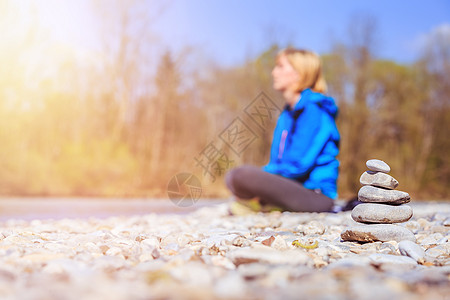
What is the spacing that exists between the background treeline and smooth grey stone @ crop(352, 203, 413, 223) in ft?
21.9

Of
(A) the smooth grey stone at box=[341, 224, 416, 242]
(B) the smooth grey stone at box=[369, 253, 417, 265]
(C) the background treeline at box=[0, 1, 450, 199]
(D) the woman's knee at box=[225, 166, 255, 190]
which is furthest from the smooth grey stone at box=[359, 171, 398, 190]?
(C) the background treeline at box=[0, 1, 450, 199]

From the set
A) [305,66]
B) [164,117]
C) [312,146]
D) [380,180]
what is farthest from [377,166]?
[164,117]

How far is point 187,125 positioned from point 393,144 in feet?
26.3

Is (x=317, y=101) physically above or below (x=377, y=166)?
above

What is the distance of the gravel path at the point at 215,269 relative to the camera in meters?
1.08

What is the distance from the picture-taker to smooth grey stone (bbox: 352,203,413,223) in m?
2.21

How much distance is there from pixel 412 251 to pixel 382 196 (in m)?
0.46

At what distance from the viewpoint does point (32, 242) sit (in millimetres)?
2068

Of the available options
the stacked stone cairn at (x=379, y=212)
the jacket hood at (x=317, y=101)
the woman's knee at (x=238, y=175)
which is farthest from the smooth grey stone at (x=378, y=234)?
the jacket hood at (x=317, y=101)

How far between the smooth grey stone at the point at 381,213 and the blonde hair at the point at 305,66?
2165 mm

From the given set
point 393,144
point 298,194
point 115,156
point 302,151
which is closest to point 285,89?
point 302,151

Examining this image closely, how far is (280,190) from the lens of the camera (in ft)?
12.5

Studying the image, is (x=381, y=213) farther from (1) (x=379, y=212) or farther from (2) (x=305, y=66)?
(2) (x=305, y=66)

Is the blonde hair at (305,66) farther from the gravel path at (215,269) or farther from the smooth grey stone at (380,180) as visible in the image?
the gravel path at (215,269)
